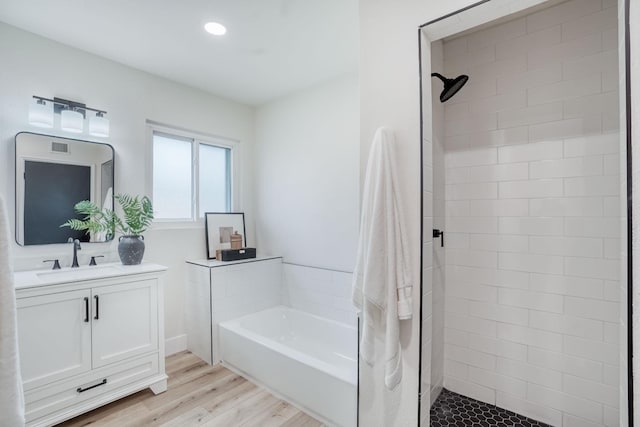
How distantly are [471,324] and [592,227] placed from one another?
920 millimetres

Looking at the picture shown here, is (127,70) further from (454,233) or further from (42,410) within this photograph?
(454,233)

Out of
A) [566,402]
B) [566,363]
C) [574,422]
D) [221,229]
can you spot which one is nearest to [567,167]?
[566,363]

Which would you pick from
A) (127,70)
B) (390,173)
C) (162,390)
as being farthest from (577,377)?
(127,70)

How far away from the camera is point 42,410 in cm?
176

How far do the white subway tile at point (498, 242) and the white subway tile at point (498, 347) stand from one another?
594 millimetres

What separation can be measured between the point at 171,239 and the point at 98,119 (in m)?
1.13

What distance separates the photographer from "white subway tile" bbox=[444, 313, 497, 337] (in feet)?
6.60

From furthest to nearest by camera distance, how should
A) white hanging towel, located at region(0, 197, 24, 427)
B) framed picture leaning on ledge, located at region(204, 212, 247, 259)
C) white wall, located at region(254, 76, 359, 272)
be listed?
framed picture leaning on ledge, located at region(204, 212, 247, 259), white wall, located at region(254, 76, 359, 272), white hanging towel, located at region(0, 197, 24, 427)

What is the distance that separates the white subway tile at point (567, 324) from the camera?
1.68 metres

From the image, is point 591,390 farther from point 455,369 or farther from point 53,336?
point 53,336

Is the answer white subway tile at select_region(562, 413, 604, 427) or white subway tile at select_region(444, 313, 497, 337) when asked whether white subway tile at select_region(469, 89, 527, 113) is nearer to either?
white subway tile at select_region(444, 313, 497, 337)

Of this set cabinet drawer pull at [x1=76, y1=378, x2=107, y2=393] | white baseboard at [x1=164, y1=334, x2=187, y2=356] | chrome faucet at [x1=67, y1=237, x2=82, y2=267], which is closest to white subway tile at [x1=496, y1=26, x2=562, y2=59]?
chrome faucet at [x1=67, y1=237, x2=82, y2=267]

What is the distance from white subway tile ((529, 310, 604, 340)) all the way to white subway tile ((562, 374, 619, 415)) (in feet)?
0.83

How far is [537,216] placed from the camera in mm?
1848
